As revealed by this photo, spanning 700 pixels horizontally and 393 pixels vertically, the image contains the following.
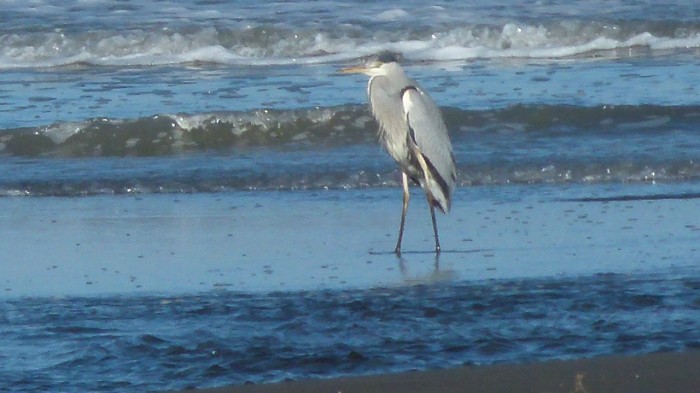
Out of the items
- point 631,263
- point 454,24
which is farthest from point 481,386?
point 454,24

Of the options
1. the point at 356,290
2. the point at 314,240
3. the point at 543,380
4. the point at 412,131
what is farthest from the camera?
the point at 412,131

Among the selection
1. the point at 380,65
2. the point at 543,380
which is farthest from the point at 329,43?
the point at 543,380

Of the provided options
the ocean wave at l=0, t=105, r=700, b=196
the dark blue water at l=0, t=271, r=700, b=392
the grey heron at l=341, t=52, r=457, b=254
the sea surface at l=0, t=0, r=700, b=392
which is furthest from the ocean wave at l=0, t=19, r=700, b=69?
Answer: the dark blue water at l=0, t=271, r=700, b=392

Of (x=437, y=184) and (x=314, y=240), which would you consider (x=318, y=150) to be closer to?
(x=437, y=184)

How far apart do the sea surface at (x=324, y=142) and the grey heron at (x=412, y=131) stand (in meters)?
0.52

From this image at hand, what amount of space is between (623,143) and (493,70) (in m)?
3.68

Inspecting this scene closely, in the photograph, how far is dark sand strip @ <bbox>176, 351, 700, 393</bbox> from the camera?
3289mm

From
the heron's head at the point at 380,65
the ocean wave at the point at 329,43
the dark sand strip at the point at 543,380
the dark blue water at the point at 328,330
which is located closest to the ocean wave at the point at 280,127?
the heron's head at the point at 380,65

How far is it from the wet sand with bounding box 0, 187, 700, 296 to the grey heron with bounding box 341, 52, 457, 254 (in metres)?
0.25

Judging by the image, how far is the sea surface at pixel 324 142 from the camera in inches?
160

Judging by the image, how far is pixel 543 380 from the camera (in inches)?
132

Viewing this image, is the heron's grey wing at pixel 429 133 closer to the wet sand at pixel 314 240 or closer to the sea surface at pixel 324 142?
the wet sand at pixel 314 240

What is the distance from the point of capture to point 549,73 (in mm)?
11766

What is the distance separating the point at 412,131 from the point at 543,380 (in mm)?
3409
